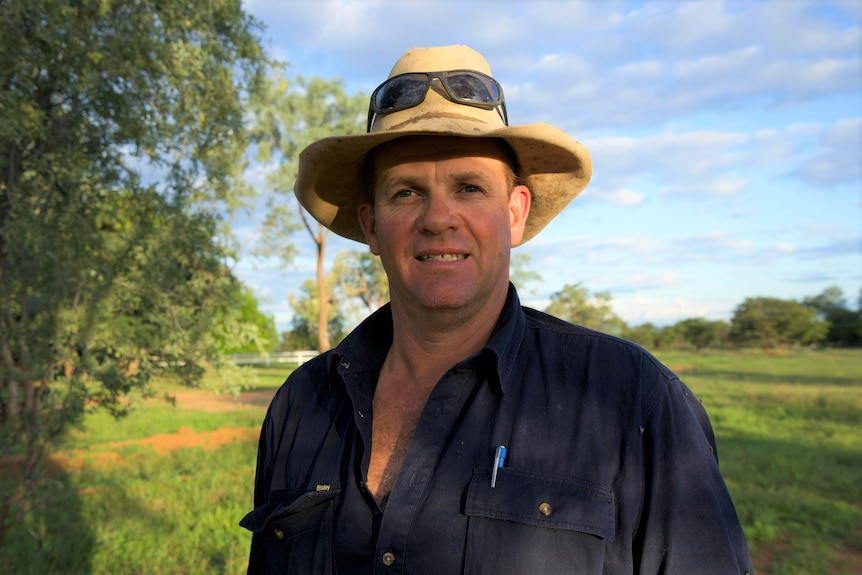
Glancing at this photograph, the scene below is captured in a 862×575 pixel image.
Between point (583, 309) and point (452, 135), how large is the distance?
200 ft

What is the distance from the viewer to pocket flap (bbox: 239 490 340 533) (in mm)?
2012

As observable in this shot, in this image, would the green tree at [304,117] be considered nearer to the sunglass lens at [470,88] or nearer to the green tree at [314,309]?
the green tree at [314,309]

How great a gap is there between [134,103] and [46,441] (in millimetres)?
3372

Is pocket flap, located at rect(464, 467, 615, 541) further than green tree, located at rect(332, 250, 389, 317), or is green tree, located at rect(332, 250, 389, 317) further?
green tree, located at rect(332, 250, 389, 317)

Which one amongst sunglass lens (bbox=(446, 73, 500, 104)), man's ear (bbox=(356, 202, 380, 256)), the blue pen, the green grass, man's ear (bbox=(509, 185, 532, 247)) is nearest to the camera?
the blue pen

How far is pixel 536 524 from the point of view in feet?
5.57

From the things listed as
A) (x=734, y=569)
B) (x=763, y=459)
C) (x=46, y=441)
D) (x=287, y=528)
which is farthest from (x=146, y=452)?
(x=734, y=569)

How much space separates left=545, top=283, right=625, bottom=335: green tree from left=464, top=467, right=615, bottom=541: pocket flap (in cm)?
4847

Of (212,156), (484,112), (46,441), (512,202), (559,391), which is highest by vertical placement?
(212,156)

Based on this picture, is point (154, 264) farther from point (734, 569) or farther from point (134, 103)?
point (734, 569)

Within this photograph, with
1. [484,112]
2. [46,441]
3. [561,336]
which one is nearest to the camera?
[561,336]

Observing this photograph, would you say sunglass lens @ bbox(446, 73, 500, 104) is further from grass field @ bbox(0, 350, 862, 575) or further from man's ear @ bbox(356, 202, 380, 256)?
grass field @ bbox(0, 350, 862, 575)

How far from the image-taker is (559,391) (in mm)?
1891

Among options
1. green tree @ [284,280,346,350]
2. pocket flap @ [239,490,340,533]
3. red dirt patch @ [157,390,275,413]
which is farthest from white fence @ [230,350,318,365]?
pocket flap @ [239,490,340,533]
